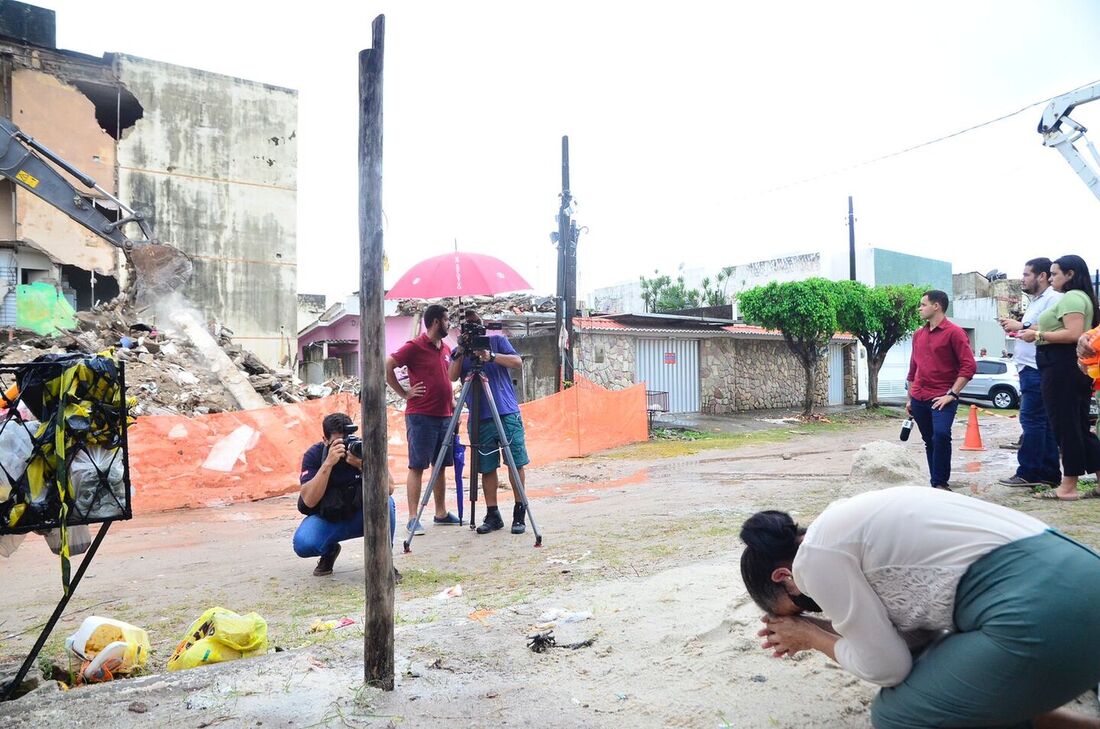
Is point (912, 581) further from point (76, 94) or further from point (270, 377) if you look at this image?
point (76, 94)

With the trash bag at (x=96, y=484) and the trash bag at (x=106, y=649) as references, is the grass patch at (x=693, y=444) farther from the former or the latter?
the trash bag at (x=96, y=484)

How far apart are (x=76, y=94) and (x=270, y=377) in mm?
13550

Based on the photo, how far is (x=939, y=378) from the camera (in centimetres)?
661

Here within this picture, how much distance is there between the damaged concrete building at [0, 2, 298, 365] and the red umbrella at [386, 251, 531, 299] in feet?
63.5

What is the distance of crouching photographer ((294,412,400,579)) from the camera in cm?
487

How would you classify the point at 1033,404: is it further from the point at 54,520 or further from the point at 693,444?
the point at 693,444

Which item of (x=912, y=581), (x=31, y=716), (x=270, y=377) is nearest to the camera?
(x=912, y=581)

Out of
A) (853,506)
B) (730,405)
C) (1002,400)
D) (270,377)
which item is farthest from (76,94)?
(1002,400)

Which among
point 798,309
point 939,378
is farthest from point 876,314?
point 939,378

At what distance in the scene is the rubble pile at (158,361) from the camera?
13.9 m

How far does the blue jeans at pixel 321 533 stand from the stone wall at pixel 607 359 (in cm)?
1445

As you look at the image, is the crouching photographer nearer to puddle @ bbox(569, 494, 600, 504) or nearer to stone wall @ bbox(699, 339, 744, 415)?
puddle @ bbox(569, 494, 600, 504)

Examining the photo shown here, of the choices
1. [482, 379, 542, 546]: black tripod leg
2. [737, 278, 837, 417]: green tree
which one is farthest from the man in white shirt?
[737, 278, 837, 417]: green tree

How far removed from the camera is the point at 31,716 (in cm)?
283
